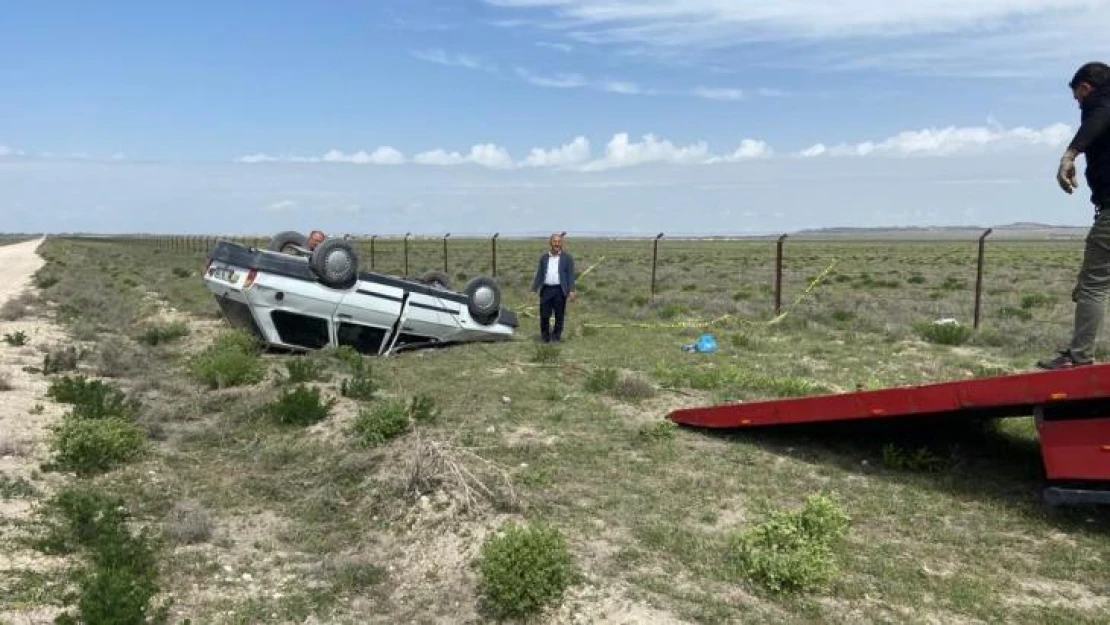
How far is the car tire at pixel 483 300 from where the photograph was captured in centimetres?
1180

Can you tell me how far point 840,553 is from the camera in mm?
4457

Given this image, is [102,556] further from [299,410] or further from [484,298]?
[484,298]

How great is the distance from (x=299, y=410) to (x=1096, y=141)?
614 cm

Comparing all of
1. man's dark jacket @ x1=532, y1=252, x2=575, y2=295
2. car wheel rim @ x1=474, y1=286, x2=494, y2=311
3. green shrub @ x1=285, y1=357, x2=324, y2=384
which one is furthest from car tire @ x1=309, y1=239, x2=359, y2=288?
man's dark jacket @ x1=532, y1=252, x2=575, y2=295

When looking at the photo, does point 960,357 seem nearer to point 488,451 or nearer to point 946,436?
point 946,436

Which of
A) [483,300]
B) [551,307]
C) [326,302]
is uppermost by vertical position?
[326,302]

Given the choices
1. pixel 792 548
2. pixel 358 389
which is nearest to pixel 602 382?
pixel 358 389

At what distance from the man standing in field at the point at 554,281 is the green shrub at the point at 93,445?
22.1ft

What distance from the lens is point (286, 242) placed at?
11984mm

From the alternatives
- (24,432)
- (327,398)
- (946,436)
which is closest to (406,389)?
(327,398)

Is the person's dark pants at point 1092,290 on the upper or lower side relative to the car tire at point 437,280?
upper

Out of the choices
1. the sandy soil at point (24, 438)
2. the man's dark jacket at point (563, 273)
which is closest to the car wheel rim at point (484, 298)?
the man's dark jacket at point (563, 273)

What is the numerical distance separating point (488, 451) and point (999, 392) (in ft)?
11.4

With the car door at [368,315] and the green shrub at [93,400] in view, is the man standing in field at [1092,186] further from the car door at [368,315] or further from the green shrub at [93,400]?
the car door at [368,315]
